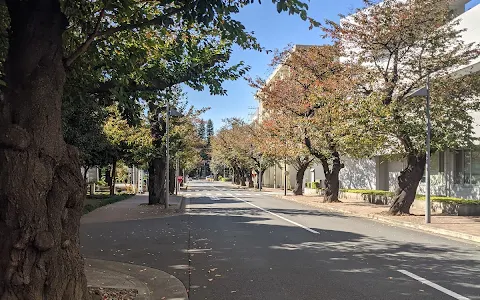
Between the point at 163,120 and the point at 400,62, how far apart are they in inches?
522

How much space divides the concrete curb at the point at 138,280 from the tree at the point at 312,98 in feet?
50.6

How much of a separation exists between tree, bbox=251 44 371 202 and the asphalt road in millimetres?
9369

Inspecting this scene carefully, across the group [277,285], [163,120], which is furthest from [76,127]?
[277,285]

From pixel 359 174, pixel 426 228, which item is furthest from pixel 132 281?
pixel 359 174

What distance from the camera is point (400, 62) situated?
19688mm

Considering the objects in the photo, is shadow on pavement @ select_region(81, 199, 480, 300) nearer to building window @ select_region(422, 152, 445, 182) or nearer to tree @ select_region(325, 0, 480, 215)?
tree @ select_region(325, 0, 480, 215)

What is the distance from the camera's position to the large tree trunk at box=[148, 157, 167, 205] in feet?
85.0

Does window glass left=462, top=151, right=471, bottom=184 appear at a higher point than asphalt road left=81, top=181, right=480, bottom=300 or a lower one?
higher

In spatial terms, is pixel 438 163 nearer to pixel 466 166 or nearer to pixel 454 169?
pixel 454 169

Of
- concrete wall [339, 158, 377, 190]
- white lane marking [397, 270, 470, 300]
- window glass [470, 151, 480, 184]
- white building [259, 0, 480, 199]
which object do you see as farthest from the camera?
concrete wall [339, 158, 377, 190]

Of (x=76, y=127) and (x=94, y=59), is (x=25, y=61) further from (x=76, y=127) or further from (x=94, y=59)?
(x=76, y=127)

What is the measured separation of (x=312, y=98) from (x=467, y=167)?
9.73m

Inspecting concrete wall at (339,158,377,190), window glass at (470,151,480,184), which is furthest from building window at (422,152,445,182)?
concrete wall at (339,158,377,190)

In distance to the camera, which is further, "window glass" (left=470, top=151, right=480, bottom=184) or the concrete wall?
the concrete wall
